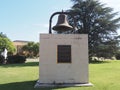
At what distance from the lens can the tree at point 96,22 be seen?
3991cm

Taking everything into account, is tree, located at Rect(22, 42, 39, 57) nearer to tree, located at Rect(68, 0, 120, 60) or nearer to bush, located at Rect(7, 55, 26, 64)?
tree, located at Rect(68, 0, 120, 60)

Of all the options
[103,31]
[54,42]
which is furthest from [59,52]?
[103,31]

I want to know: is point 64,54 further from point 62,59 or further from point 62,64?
point 62,64

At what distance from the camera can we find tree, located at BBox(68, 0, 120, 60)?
131 feet

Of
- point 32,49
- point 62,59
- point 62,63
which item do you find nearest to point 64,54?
point 62,59

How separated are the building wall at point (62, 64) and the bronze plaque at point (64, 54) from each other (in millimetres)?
139

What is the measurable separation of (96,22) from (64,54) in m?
28.4

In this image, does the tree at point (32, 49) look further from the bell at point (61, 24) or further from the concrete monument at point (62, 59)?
the concrete monument at point (62, 59)

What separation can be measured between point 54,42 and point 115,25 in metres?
28.5

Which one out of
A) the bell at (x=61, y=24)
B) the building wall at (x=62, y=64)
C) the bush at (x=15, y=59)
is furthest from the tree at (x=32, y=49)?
the building wall at (x=62, y=64)

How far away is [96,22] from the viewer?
40594 millimetres

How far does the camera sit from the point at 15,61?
119 feet

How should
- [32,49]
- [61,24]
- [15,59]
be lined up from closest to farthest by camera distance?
[61,24] < [15,59] < [32,49]

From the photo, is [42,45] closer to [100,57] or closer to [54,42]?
[54,42]
